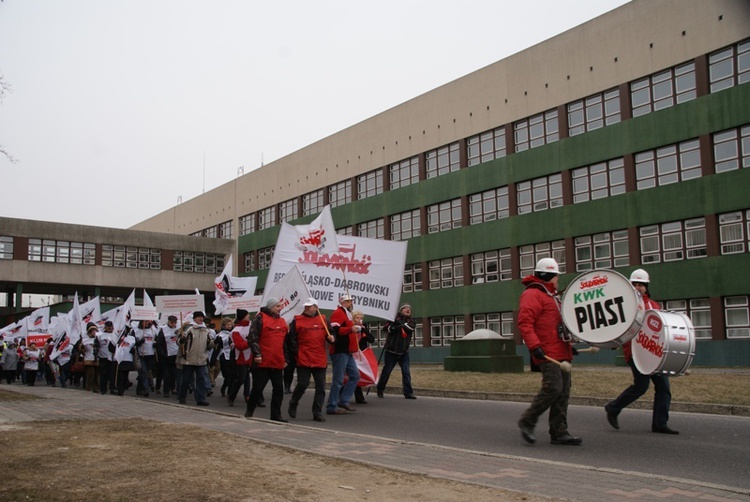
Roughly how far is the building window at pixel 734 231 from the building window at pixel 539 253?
327 inches

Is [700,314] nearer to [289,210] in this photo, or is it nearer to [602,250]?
[602,250]

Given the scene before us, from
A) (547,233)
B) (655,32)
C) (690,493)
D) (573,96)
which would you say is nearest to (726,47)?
(655,32)

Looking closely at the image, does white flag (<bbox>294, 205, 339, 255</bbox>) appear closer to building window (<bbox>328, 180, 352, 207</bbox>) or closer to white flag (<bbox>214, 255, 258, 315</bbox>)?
white flag (<bbox>214, 255, 258, 315</bbox>)

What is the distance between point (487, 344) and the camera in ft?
77.7

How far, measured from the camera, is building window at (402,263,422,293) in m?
49.1

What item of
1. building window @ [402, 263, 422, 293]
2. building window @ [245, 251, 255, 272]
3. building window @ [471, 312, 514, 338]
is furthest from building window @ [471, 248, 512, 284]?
building window @ [245, 251, 255, 272]

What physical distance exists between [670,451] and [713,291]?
26.6 m

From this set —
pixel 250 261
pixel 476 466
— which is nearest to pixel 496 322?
pixel 250 261

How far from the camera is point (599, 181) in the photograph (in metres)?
37.8

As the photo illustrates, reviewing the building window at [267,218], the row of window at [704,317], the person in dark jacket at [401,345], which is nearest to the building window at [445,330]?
the row of window at [704,317]

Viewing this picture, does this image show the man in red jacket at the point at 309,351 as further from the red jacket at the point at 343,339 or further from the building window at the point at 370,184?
the building window at the point at 370,184

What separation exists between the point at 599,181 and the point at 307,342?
28310 mm

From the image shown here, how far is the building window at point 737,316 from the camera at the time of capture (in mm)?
32031

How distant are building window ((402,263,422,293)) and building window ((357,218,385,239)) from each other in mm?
3411
